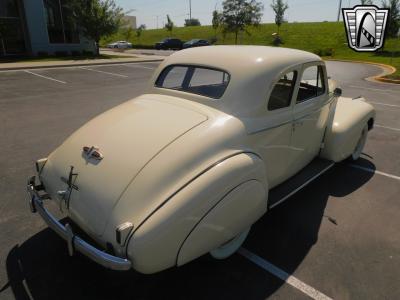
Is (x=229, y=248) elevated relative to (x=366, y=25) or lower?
lower

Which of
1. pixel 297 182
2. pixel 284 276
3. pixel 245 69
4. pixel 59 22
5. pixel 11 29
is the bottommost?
pixel 284 276

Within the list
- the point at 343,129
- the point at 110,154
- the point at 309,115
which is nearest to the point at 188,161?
the point at 110,154

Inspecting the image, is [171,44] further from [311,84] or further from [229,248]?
[229,248]

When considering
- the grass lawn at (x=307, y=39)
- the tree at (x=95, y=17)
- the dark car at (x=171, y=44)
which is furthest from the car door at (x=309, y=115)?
the dark car at (x=171, y=44)

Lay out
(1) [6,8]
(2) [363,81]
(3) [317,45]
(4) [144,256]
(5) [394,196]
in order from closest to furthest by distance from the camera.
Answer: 1. (4) [144,256]
2. (5) [394,196]
3. (2) [363,81]
4. (1) [6,8]
5. (3) [317,45]

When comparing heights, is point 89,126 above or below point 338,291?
above

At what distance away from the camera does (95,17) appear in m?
23.8

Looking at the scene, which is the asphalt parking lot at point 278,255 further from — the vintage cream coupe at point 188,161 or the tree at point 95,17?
the tree at point 95,17

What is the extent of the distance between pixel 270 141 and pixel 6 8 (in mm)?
25695

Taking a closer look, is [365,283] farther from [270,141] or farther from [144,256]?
[144,256]

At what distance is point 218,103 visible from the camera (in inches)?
128

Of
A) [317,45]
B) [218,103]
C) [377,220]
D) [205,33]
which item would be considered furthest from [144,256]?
[205,33]

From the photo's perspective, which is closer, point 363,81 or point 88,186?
point 88,186

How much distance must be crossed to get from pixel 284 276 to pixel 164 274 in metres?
1.10
